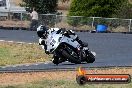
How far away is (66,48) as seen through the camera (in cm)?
630

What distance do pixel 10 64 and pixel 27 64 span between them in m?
0.67

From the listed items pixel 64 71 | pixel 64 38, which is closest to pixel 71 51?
pixel 64 38

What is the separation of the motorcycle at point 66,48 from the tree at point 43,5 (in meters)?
37.1

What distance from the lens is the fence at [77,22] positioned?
39.7 metres

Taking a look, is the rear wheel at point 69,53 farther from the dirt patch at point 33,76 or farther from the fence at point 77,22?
the fence at point 77,22

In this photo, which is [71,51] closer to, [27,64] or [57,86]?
[57,86]

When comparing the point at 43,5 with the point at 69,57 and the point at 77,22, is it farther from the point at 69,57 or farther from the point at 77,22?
the point at 69,57

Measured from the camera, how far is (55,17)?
4016 cm

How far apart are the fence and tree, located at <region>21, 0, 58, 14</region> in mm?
3012

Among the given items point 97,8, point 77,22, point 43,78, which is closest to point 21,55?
point 43,78

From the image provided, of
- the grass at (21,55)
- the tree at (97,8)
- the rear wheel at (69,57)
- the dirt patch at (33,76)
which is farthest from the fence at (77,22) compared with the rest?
the rear wheel at (69,57)

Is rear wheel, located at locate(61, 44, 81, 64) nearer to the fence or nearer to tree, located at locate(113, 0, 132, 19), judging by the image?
the fence

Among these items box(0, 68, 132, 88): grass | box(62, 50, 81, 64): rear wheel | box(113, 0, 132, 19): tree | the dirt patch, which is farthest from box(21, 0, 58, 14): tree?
box(62, 50, 81, 64): rear wheel

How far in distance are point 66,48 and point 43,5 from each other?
37589mm
